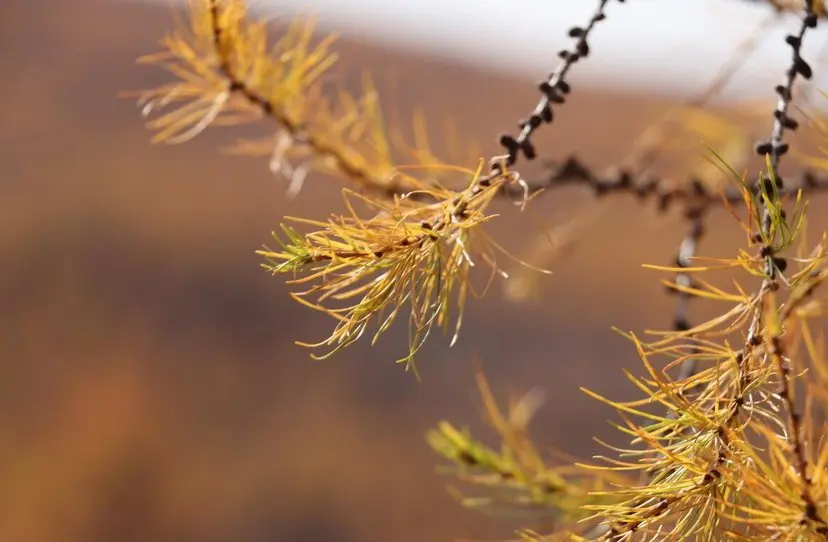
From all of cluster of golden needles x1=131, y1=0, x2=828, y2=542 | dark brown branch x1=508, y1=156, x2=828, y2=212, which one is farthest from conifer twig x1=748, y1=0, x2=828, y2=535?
dark brown branch x1=508, y1=156, x2=828, y2=212

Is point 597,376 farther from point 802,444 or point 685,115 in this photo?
point 802,444

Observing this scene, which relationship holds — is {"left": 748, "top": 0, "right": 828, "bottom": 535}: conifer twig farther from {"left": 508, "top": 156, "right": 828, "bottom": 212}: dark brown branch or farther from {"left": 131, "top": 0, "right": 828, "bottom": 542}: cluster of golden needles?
{"left": 508, "top": 156, "right": 828, "bottom": 212}: dark brown branch

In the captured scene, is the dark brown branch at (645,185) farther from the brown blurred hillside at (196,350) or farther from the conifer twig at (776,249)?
the brown blurred hillside at (196,350)

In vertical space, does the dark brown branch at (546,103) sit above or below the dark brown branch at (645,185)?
below

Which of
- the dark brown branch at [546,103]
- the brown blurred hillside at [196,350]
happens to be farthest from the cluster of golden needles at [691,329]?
the brown blurred hillside at [196,350]

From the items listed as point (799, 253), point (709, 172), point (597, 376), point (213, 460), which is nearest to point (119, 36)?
point (213, 460)

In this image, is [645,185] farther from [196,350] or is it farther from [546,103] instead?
[196,350]

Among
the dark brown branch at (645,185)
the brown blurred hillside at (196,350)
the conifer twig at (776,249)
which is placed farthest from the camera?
the brown blurred hillside at (196,350)

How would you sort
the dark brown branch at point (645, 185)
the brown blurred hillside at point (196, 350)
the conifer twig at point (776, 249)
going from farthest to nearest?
the brown blurred hillside at point (196, 350)
the dark brown branch at point (645, 185)
the conifer twig at point (776, 249)
